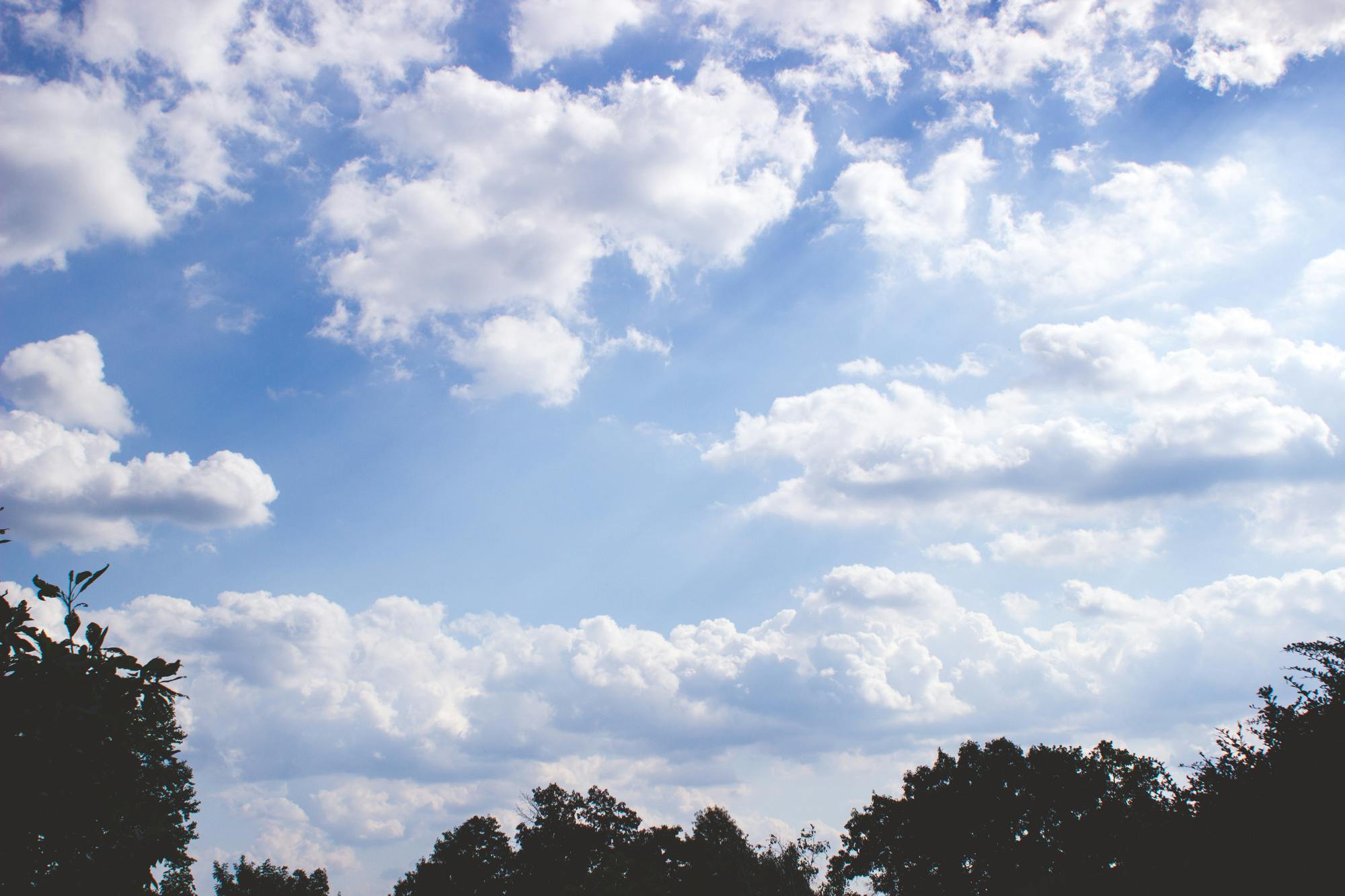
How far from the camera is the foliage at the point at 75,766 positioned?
21.0ft

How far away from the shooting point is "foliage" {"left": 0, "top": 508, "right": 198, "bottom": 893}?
6415mm

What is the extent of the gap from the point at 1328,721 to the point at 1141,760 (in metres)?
82.9

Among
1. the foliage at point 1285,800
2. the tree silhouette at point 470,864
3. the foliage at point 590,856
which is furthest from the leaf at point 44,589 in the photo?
the tree silhouette at point 470,864

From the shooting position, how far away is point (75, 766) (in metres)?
6.58

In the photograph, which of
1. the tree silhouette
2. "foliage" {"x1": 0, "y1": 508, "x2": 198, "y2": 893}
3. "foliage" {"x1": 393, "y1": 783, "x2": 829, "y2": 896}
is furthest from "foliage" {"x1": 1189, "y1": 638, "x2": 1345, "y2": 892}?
the tree silhouette

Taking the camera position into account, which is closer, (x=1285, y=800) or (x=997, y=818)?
(x=1285, y=800)

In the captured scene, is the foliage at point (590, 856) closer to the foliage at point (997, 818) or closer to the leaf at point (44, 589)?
the foliage at point (997, 818)

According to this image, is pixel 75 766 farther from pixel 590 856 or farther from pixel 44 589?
pixel 590 856

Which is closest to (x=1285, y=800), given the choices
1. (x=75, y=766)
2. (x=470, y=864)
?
(x=75, y=766)

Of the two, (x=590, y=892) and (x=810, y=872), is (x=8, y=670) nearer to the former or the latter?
(x=590, y=892)

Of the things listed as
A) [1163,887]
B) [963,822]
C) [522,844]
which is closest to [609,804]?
[522,844]

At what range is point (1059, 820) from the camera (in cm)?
8256

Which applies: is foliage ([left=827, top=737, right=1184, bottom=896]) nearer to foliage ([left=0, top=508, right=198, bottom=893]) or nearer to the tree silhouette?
the tree silhouette

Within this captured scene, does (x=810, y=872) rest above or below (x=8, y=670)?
Result: below
